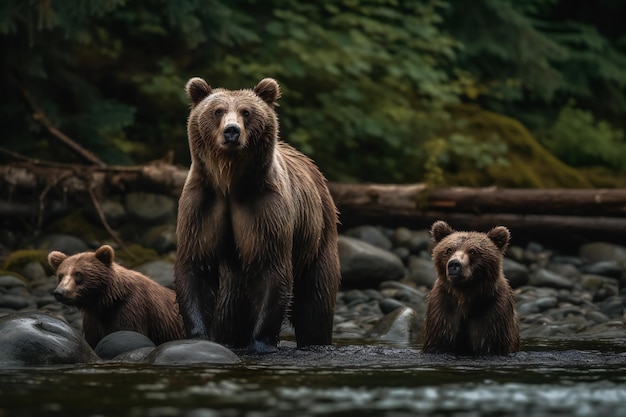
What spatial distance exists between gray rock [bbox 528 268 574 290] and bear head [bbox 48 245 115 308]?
5.84m

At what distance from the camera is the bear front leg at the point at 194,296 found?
24.9ft

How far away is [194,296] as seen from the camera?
762cm

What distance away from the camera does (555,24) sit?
20391mm

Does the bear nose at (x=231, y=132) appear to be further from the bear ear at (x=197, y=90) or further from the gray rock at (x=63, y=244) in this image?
the gray rock at (x=63, y=244)

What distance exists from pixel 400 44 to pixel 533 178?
107 inches

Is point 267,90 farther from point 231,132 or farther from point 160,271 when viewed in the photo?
point 160,271

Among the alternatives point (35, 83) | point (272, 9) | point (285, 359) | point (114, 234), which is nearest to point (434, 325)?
point (285, 359)

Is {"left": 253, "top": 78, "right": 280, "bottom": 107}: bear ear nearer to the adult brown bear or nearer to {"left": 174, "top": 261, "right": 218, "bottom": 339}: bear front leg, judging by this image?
the adult brown bear

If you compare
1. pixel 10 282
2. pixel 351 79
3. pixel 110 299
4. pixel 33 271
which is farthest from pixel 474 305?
pixel 351 79

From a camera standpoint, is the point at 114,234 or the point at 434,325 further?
the point at 114,234

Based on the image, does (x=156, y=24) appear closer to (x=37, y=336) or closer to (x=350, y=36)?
(x=350, y=36)

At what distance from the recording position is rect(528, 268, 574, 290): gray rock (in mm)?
12773

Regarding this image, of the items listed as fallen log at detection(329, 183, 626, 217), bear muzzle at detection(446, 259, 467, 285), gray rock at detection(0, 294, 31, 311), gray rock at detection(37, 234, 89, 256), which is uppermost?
fallen log at detection(329, 183, 626, 217)

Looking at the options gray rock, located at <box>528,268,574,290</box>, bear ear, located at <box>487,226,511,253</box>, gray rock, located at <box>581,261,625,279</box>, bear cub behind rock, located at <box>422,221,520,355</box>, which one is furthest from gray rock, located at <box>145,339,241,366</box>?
gray rock, located at <box>581,261,625,279</box>
